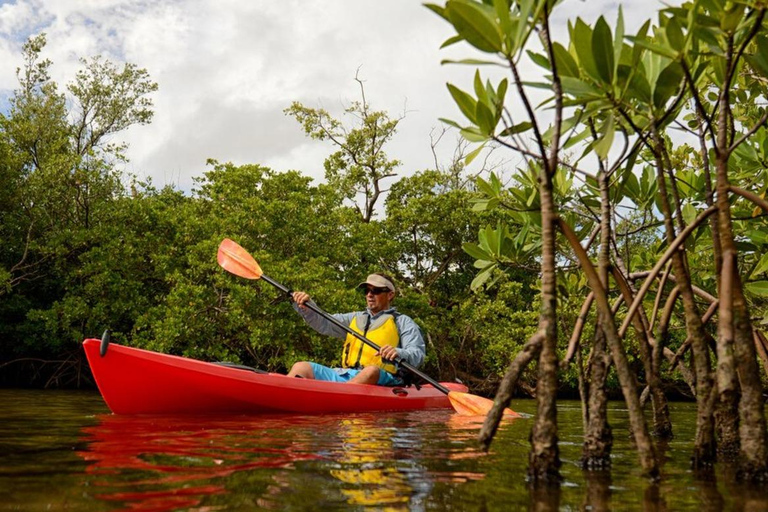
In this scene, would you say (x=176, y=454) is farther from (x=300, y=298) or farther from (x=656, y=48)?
(x=300, y=298)

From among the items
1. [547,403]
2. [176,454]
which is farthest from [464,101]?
[176,454]

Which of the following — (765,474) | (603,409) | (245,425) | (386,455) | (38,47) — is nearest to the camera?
(765,474)

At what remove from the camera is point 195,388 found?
4.64 metres

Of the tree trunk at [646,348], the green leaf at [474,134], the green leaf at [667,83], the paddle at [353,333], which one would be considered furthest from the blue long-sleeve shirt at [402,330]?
the green leaf at [667,83]

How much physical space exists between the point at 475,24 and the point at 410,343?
4536 mm

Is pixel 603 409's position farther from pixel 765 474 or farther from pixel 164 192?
pixel 164 192

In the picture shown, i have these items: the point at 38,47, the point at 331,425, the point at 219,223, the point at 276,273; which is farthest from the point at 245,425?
the point at 38,47

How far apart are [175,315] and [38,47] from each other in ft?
38.6

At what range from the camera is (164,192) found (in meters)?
16.4

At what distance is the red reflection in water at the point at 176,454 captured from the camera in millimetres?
1817

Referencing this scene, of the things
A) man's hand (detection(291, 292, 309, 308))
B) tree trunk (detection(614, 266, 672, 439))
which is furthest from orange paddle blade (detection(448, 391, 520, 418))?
tree trunk (detection(614, 266, 672, 439))

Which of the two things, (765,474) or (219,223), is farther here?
(219,223)

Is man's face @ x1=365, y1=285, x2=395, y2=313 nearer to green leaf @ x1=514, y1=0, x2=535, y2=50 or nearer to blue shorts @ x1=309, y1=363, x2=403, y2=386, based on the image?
blue shorts @ x1=309, y1=363, x2=403, y2=386

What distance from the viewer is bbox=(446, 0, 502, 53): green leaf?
5.86 feet
